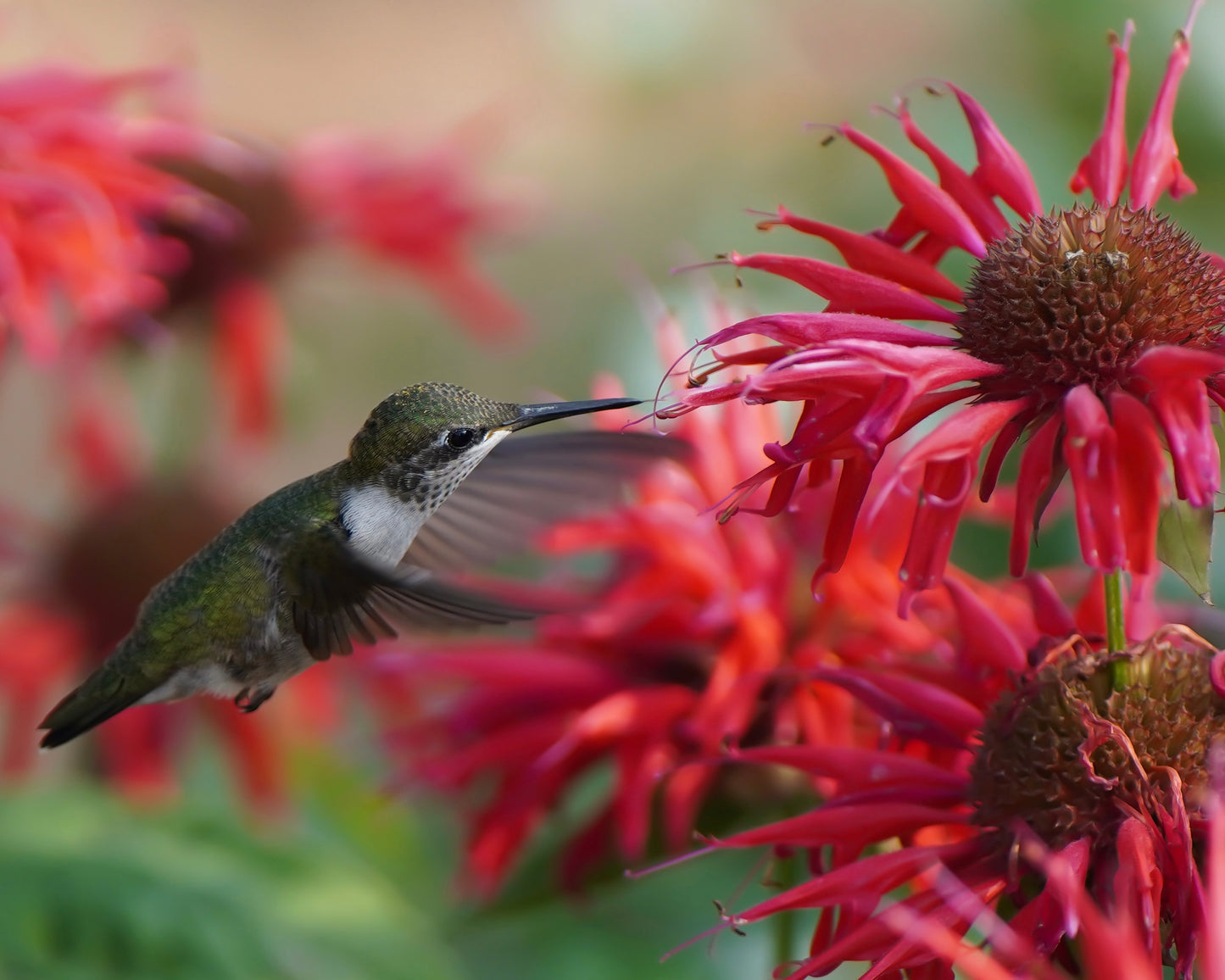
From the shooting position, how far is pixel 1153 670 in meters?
0.74

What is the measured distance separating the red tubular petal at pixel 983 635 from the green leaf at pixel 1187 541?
134 millimetres

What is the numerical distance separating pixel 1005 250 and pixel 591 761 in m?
0.57

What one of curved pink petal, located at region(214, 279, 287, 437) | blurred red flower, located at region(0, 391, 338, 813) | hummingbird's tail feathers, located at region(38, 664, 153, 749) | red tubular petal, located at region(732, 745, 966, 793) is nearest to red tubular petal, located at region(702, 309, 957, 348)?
red tubular petal, located at region(732, 745, 966, 793)

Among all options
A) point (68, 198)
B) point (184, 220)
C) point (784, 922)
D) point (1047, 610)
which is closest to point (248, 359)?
point (184, 220)

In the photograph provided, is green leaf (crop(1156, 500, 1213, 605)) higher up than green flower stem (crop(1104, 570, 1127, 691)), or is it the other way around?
green leaf (crop(1156, 500, 1213, 605))

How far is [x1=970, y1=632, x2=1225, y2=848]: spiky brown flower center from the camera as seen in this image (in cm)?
70

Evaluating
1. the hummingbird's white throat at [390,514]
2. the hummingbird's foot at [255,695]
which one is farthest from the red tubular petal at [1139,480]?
the hummingbird's foot at [255,695]

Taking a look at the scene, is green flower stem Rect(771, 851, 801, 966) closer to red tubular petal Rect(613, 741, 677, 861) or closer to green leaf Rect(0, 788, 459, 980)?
red tubular petal Rect(613, 741, 677, 861)

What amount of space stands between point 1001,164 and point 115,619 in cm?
123

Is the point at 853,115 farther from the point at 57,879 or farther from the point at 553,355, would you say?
the point at 57,879

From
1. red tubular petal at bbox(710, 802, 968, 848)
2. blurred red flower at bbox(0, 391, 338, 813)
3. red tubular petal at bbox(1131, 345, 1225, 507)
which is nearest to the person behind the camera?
red tubular petal at bbox(1131, 345, 1225, 507)

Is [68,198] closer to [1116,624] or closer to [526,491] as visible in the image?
[526,491]

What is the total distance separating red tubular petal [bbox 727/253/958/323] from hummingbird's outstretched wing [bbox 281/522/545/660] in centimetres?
22

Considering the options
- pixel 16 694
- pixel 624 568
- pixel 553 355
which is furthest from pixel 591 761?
pixel 553 355
